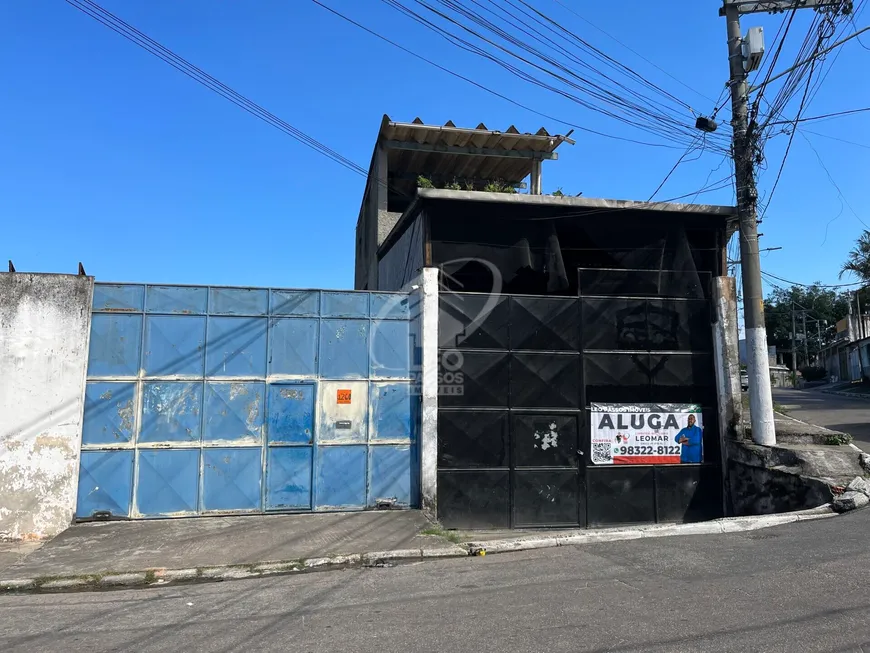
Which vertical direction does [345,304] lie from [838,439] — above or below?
above

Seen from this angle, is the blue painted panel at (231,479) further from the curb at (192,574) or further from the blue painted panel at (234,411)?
the curb at (192,574)

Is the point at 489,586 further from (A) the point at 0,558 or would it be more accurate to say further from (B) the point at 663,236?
(B) the point at 663,236

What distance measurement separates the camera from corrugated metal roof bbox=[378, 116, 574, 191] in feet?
53.5

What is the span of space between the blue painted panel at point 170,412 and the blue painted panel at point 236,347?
499mm

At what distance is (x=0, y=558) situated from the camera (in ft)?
24.3

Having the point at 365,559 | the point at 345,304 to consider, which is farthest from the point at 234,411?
the point at 365,559

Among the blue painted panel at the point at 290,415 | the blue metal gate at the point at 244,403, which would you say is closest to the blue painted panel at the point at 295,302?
the blue metal gate at the point at 244,403

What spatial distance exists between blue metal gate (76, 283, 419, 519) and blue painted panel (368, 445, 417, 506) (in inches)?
0.7

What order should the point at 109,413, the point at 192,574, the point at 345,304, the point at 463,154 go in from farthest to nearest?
the point at 463,154 < the point at 345,304 < the point at 109,413 < the point at 192,574

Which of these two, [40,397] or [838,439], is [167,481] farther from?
[838,439]

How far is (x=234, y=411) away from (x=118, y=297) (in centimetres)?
257

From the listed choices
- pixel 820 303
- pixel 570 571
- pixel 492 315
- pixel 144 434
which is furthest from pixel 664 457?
pixel 820 303

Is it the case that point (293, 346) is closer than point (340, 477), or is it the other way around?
point (340, 477)

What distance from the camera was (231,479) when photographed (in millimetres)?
9188
